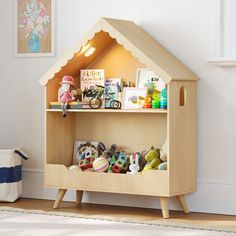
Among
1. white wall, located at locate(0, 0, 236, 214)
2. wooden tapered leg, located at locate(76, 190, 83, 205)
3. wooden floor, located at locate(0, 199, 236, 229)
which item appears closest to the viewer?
wooden floor, located at locate(0, 199, 236, 229)

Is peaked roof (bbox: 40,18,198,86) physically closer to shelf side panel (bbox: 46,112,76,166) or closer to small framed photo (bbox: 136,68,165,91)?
small framed photo (bbox: 136,68,165,91)

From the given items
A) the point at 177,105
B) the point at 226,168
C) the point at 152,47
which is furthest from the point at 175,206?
the point at 152,47

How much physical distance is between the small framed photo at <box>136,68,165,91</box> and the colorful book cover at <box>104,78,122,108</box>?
4.2 inches

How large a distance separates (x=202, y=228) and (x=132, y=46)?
0.98 metres

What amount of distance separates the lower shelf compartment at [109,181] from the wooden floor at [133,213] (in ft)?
0.40

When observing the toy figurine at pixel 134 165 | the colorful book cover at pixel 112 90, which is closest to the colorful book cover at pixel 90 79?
the colorful book cover at pixel 112 90

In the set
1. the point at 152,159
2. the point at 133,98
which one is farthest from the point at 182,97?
the point at 152,159

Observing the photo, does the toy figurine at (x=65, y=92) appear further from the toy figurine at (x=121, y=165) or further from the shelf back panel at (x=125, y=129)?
the toy figurine at (x=121, y=165)

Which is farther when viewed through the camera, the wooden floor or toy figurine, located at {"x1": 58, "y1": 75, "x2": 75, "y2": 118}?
toy figurine, located at {"x1": 58, "y1": 75, "x2": 75, "y2": 118}

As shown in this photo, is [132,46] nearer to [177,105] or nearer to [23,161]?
[177,105]

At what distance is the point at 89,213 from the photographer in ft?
12.4

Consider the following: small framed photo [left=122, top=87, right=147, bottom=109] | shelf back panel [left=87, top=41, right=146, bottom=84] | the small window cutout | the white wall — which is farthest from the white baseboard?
shelf back panel [left=87, top=41, right=146, bottom=84]

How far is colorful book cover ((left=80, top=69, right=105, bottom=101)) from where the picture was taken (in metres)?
3.98

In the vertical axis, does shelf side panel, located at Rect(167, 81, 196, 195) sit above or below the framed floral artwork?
below
